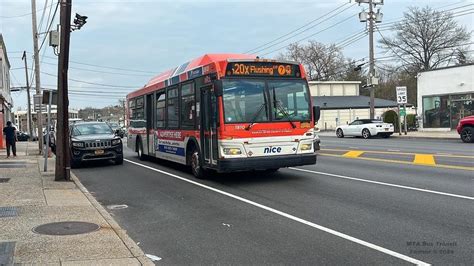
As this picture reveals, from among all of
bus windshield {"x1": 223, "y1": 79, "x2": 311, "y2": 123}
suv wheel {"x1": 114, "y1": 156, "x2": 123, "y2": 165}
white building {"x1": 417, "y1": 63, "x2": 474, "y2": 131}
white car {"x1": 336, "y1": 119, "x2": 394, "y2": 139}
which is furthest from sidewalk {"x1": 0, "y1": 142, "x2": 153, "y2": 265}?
white building {"x1": 417, "y1": 63, "x2": 474, "y2": 131}

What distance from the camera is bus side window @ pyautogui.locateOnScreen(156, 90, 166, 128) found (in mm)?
15383

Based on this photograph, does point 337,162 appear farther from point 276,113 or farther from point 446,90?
point 446,90

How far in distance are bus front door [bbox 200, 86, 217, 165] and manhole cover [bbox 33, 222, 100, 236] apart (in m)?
4.23

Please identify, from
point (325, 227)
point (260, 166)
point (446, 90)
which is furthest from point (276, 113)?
point (446, 90)

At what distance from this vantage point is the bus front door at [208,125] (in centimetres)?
1112

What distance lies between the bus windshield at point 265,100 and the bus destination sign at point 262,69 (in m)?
0.18

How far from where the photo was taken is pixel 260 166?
430 inches

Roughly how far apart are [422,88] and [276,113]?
2909 cm

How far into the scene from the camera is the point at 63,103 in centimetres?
1328

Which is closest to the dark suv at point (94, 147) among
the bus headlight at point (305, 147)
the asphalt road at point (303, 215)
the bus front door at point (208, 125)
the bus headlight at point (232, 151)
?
the asphalt road at point (303, 215)

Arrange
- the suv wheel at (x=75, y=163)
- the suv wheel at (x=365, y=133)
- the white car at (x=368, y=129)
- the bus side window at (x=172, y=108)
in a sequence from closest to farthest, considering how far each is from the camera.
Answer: the bus side window at (x=172, y=108)
the suv wheel at (x=75, y=163)
the white car at (x=368, y=129)
the suv wheel at (x=365, y=133)

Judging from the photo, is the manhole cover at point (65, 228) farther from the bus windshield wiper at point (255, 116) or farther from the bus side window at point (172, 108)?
the bus side window at point (172, 108)

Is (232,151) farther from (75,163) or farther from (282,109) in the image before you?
(75,163)

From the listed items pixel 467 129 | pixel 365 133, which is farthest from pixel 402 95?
pixel 467 129
